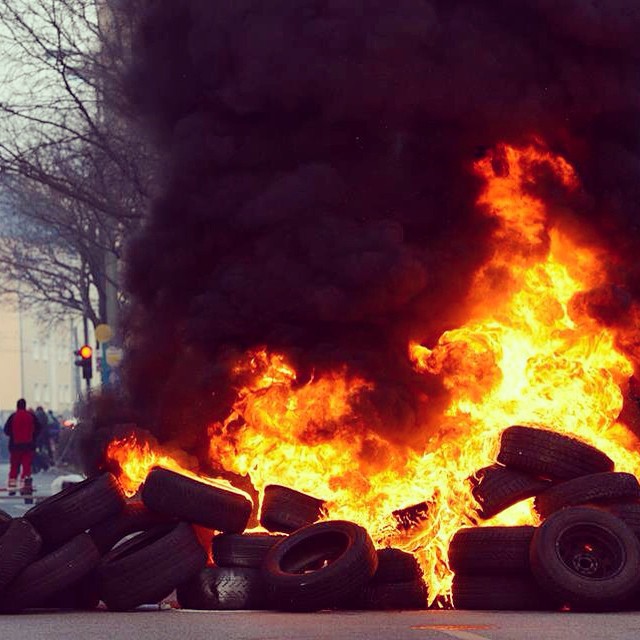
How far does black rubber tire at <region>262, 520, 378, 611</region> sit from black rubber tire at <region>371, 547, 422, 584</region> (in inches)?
9.8

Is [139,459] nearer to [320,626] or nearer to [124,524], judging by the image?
[124,524]

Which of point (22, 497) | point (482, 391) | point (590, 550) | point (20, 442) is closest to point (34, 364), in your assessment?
point (20, 442)

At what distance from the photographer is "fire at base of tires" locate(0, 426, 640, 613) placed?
41.3 feet

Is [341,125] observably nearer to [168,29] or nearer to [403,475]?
[168,29]

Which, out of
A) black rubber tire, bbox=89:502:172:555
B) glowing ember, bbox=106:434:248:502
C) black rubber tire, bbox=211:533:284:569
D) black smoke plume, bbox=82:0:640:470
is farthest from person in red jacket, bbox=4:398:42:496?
black rubber tire, bbox=211:533:284:569

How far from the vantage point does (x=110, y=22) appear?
28062 mm

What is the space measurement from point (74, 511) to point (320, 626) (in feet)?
10.3

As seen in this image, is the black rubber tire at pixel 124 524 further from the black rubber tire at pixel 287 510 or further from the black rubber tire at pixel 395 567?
the black rubber tire at pixel 395 567

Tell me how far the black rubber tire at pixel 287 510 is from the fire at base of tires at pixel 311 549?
0.01m

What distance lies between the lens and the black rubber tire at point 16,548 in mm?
12969

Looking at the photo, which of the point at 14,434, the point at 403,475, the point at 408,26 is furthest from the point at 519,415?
the point at 14,434

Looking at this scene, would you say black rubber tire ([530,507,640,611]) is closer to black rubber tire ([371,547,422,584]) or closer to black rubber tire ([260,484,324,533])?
black rubber tire ([371,547,422,584])

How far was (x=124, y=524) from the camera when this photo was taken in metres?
14.0

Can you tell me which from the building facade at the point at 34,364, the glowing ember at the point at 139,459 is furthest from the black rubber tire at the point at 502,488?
the building facade at the point at 34,364
